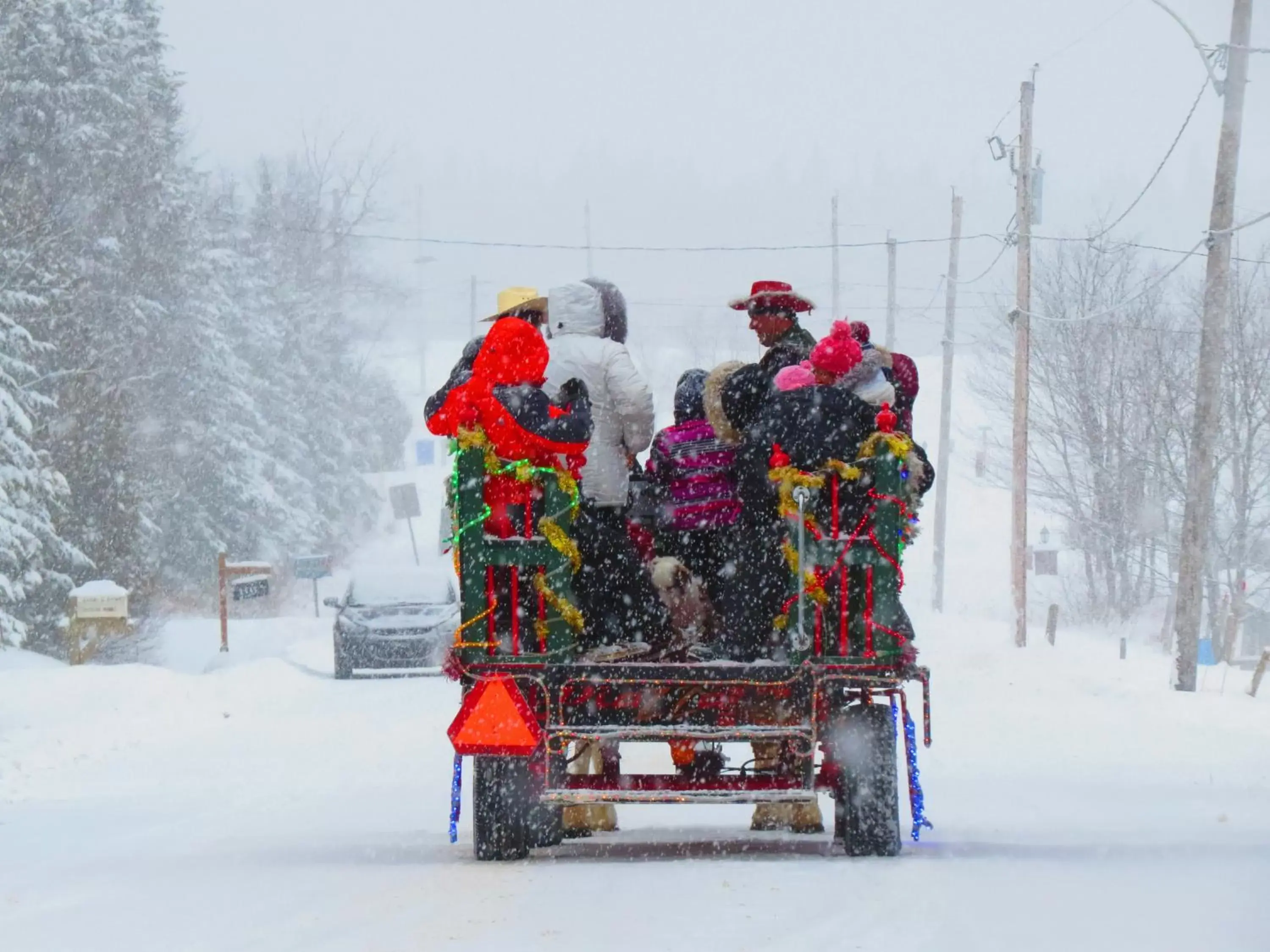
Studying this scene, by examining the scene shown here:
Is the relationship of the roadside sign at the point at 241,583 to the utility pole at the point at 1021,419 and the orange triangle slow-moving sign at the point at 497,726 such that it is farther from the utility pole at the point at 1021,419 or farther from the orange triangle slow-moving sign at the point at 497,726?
the orange triangle slow-moving sign at the point at 497,726

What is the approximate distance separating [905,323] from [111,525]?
9670 centimetres

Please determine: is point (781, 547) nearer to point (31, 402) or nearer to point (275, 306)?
point (31, 402)

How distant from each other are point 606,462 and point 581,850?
179 centimetres

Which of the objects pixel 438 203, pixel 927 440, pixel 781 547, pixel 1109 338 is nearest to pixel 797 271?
pixel 927 440

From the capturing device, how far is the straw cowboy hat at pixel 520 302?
8.70m

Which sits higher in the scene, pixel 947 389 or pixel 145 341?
pixel 145 341

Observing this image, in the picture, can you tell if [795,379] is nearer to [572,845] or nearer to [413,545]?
[572,845]

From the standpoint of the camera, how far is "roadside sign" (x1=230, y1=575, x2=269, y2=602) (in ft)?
89.9

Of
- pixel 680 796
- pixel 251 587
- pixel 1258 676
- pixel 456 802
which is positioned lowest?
pixel 1258 676

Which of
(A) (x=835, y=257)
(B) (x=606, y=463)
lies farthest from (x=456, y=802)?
(A) (x=835, y=257)

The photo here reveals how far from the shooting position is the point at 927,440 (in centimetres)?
8819

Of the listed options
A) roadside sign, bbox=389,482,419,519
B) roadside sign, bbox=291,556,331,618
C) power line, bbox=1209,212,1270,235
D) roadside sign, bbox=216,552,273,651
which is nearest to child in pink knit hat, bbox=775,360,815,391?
power line, bbox=1209,212,1270,235

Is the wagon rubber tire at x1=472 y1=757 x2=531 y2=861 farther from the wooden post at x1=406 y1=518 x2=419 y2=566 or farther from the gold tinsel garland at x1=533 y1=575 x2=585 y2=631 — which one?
the wooden post at x1=406 y1=518 x2=419 y2=566

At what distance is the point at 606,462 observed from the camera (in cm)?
823
